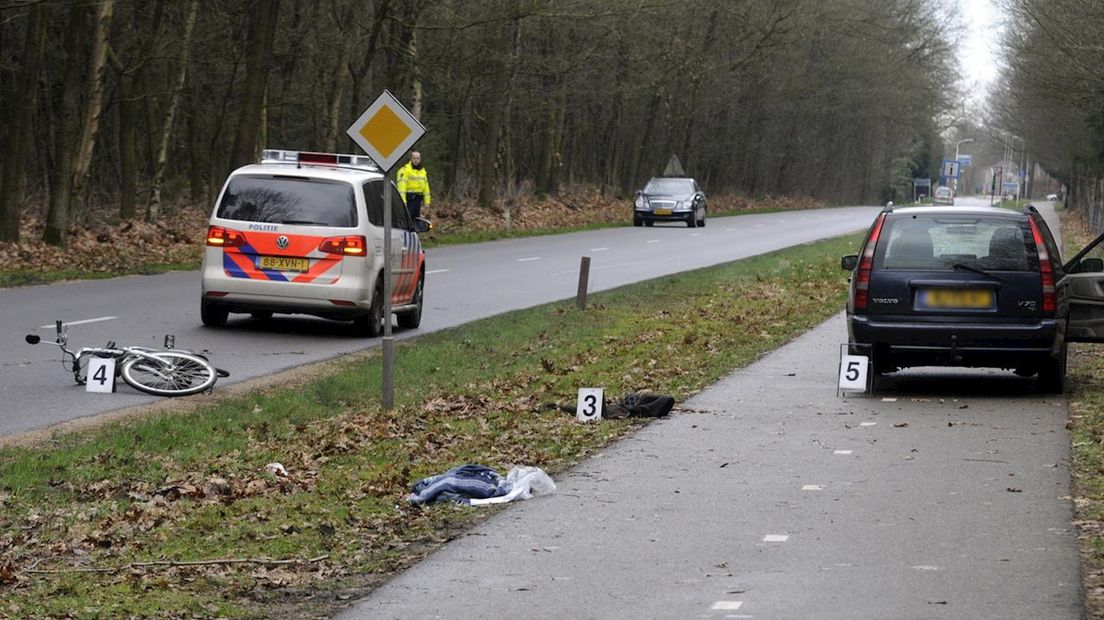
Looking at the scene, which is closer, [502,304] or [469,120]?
[502,304]

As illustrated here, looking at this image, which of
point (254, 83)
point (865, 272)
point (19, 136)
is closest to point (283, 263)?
point (865, 272)

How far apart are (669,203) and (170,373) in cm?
4138

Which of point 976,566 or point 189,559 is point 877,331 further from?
point 189,559

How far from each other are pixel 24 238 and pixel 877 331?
67.2 feet

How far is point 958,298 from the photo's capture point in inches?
541

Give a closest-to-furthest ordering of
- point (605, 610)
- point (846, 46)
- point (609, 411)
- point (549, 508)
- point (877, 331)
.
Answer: point (605, 610), point (549, 508), point (609, 411), point (877, 331), point (846, 46)

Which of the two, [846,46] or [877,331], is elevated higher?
[846,46]

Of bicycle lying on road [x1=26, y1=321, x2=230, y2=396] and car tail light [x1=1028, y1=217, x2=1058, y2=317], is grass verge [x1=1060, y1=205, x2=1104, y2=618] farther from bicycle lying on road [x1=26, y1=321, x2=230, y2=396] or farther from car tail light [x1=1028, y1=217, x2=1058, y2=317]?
bicycle lying on road [x1=26, y1=321, x2=230, y2=396]

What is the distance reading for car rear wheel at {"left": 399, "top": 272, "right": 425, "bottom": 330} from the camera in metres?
20.2

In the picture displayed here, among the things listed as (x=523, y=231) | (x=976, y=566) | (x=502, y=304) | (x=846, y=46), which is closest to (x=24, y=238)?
(x=502, y=304)

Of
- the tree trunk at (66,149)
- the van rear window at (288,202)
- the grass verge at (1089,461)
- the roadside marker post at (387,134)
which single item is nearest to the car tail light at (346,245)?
the van rear window at (288,202)

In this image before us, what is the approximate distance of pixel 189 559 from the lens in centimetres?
747

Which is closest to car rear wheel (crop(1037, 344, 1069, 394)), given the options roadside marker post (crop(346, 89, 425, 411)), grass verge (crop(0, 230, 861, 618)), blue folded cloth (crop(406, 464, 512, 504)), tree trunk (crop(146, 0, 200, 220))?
grass verge (crop(0, 230, 861, 618))

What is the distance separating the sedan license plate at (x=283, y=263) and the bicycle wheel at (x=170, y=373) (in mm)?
4430
